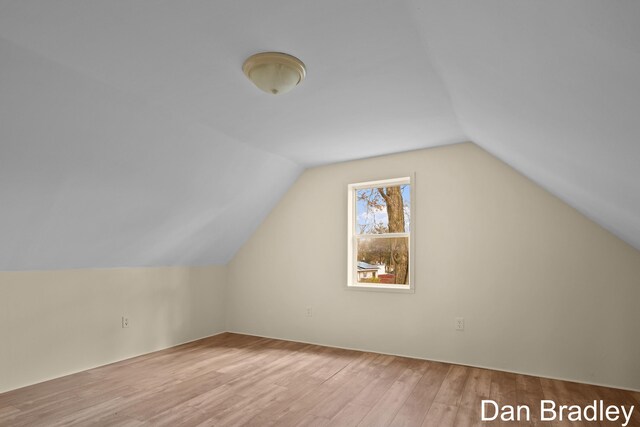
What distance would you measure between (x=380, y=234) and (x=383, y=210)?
311 millimetres

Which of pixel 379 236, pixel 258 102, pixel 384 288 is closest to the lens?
pixel 258 102

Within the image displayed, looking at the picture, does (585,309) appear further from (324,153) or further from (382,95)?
(324,153)

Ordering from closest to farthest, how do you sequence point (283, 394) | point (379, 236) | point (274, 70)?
1. point (274, 70)
2. point (283, 394)
3. point (379, 236)

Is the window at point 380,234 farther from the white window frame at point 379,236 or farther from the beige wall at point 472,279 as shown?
the beige wall at point 472,279

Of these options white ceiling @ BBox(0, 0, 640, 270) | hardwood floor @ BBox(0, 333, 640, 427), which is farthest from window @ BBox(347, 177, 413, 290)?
hardwood floor @ BBox(0, 333, 640, 427)

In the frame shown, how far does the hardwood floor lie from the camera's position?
255 cm

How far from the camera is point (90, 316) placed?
3.72 metres

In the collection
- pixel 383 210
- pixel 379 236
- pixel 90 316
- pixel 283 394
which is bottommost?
pixel 283 394

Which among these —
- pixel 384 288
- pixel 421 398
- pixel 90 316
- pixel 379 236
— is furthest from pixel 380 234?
pixel 90 316

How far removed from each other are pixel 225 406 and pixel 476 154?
3.34m

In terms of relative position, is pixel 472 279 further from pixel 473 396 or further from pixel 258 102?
pixel 258 102

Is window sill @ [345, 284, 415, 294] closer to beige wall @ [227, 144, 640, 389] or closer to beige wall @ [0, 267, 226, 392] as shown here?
beige wall @ [227, 144, 640, 389]

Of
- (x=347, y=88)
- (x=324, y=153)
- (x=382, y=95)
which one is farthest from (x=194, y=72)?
(x=324, y=153)

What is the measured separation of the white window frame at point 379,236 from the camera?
4.12 m
